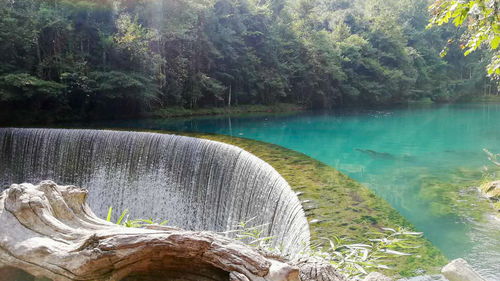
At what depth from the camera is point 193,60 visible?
1695 cm

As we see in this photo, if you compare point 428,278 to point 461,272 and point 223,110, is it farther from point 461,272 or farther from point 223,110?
point 223,110

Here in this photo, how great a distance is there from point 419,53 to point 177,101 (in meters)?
22.1

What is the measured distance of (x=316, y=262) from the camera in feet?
5.03

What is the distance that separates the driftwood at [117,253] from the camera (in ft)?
4.67

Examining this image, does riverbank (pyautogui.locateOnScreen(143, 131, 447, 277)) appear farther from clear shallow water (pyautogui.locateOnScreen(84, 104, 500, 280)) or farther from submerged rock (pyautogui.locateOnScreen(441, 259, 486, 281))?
submerged rock (pyautogui.locateOnScreen(441, 259, 486, 281))

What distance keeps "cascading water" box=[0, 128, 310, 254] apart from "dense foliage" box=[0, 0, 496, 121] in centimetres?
354

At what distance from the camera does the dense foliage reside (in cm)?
1205

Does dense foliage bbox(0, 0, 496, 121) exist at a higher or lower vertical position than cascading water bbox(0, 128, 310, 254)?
higher

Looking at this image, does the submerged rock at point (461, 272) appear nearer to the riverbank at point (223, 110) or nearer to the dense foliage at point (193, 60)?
the dense foliage at point (193, 60)

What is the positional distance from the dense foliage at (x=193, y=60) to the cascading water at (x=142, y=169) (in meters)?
3.54

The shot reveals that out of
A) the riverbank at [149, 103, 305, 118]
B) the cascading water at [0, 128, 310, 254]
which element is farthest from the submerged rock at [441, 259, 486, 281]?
the riverbank at [149, 103, 305, 118]

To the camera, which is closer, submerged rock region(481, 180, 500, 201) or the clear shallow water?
the clear shallow water

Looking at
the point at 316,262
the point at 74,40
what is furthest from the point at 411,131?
the point at 316,262

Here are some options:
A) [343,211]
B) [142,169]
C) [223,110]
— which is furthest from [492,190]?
[223,110]
